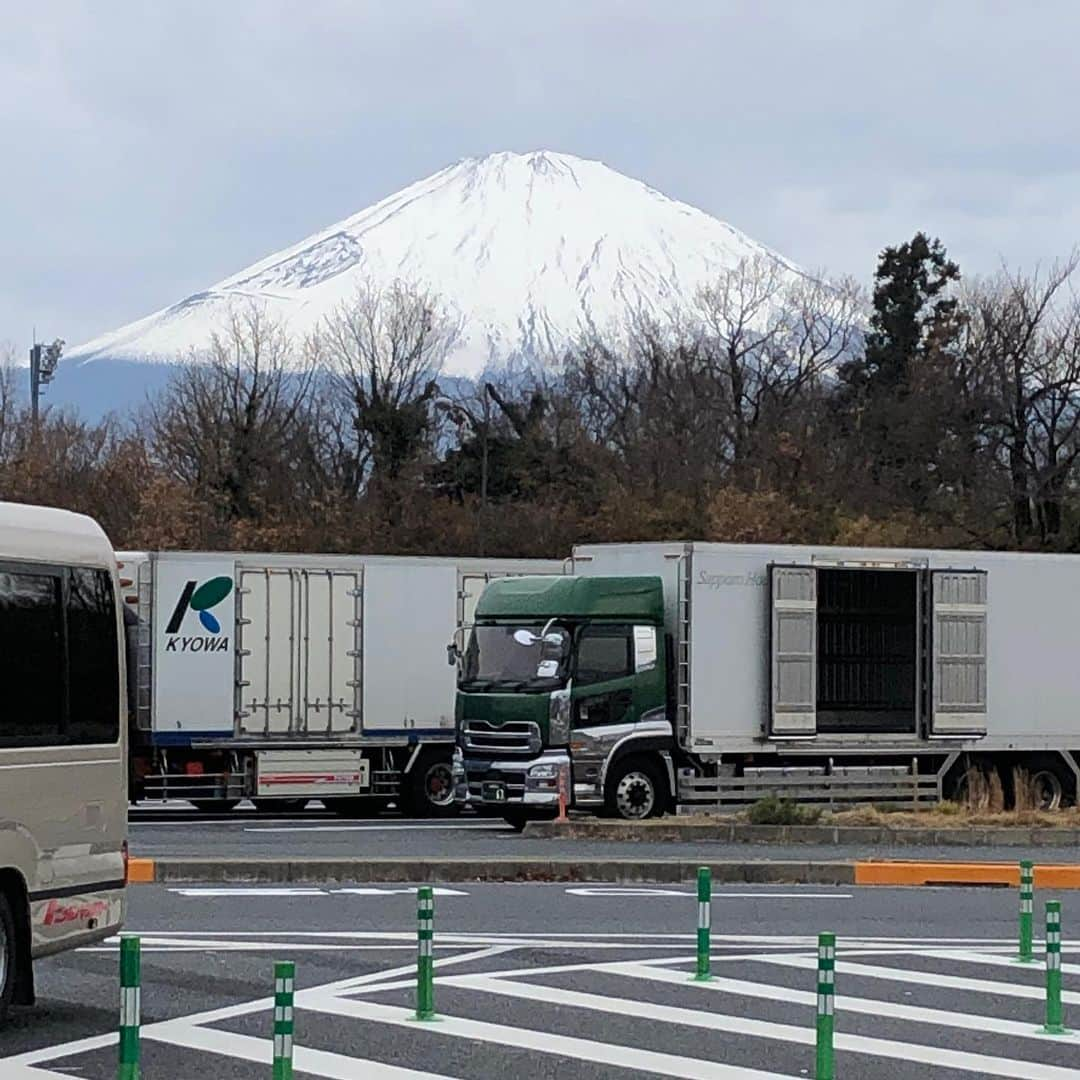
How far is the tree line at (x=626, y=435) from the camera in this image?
5494cm

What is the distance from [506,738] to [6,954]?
15.3m

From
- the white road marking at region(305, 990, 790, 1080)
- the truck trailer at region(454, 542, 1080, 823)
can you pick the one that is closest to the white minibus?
the white road marking at region(305, 990, 790, 1080)

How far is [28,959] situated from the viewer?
1089 centimetres

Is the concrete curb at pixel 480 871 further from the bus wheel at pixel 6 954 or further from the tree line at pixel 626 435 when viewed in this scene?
the tree line at pixel 626 435

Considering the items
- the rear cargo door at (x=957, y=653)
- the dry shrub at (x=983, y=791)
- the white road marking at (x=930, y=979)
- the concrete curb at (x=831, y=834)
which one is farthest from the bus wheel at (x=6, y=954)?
the rear cargo door at (x=957, y=653)

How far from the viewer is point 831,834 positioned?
77.6 feet

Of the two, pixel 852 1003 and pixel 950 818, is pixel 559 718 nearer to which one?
pixel 950 818

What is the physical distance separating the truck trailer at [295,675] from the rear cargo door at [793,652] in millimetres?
4483

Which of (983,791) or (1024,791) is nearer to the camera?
(983,791)

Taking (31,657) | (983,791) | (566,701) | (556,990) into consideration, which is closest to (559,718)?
(566,701)

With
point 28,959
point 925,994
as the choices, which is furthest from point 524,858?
point 28,959

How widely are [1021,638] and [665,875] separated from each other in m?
10.7

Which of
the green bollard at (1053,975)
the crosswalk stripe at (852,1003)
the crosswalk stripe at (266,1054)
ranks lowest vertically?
the crosswalk stripe at (852,1003)

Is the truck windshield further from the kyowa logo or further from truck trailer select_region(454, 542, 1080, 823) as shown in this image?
the kyowa logo
